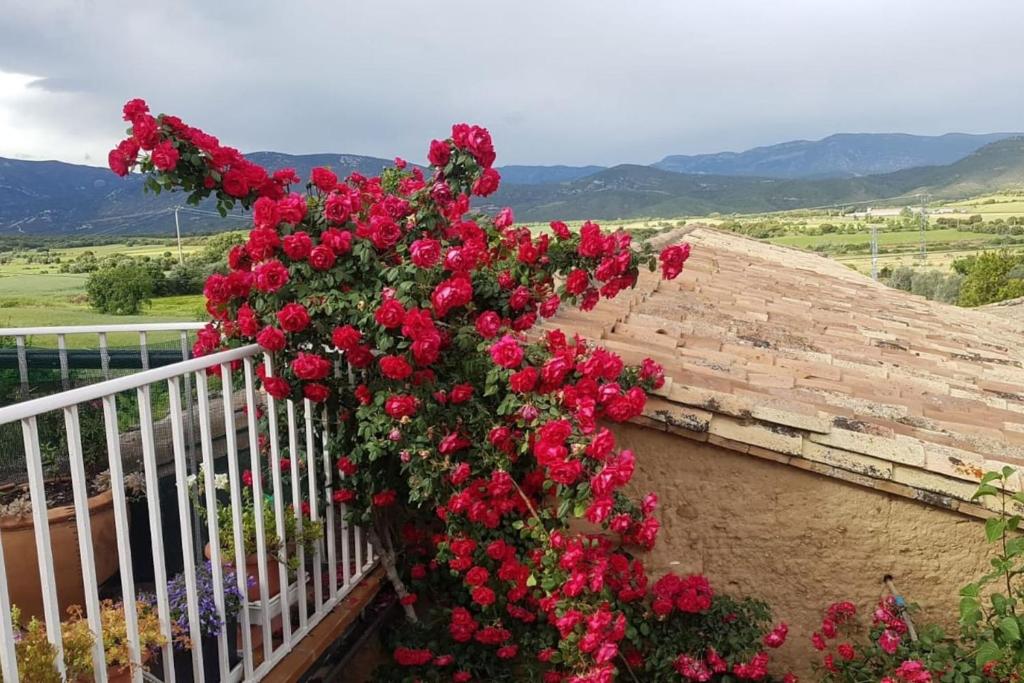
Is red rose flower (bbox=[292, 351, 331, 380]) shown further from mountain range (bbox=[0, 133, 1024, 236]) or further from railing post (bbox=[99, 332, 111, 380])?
railing post (bbox=[99, 332, 111, 380])

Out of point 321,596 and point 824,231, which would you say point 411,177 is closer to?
point 321,596

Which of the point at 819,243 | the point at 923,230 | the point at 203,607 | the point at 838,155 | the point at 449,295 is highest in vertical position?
the point at 838,155

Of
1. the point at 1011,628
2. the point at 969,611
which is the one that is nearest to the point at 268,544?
the point at 969,611

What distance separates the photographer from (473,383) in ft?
8.77

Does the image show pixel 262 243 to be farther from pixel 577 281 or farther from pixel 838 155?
pixel 838 155

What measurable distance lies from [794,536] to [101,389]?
2780mm

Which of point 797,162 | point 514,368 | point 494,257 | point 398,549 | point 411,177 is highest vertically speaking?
point 797,162

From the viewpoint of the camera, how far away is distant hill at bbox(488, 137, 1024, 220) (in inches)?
1497

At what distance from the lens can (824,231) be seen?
45.6 meters

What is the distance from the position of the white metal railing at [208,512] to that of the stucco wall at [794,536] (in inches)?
54.9

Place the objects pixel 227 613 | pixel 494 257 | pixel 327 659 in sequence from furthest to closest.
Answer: pixel 327 659, pixel 494 257, pixel 227 613

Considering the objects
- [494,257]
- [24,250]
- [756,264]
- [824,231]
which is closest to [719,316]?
[494,257]

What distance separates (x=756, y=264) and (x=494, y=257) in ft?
22.7

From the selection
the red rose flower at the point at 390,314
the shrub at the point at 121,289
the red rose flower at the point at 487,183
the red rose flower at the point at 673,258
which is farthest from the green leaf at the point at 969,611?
the shrub at the point at 121,289
